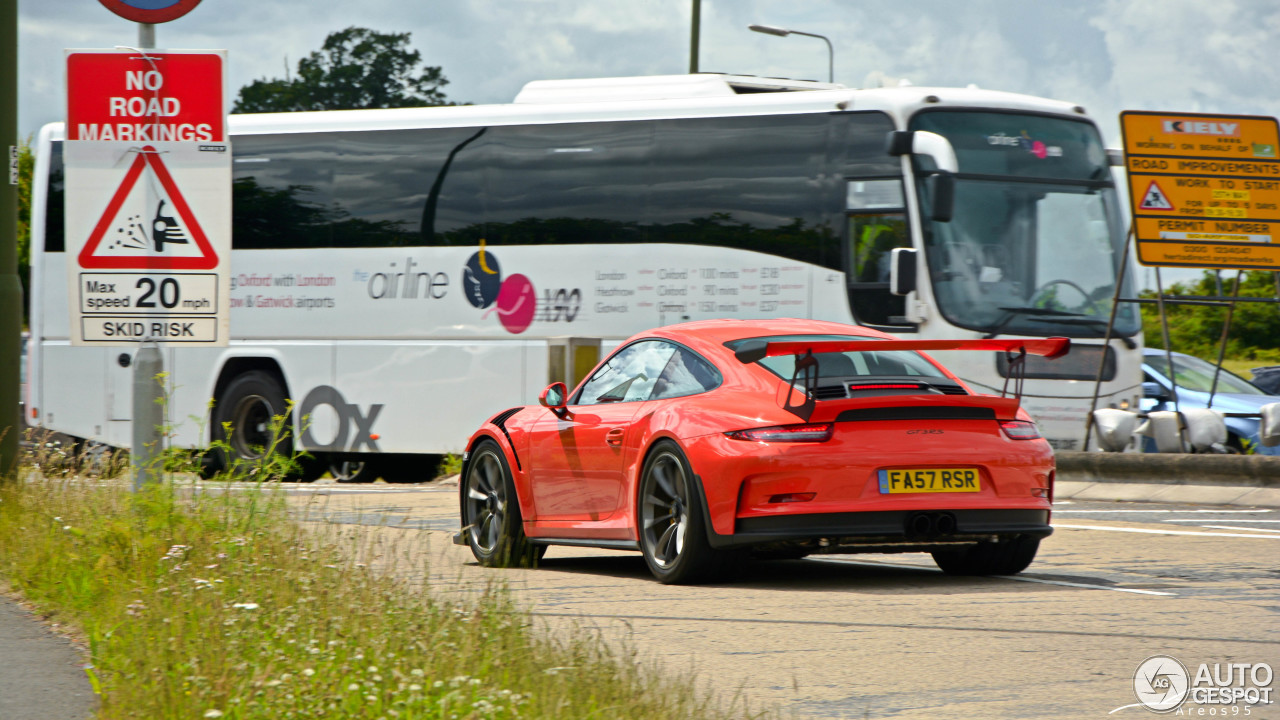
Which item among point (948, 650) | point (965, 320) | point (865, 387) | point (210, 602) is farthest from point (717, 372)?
point (965, 320)

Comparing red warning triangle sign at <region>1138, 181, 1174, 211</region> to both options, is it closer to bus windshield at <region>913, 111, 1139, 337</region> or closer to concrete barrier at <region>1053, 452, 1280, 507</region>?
bus windshield at <region>913, 111, 1139, 337</region>

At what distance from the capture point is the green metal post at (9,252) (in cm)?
1044

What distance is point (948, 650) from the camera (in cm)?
627

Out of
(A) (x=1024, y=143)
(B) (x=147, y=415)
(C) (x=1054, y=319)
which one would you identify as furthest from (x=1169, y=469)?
(B) (x=147, y=415)

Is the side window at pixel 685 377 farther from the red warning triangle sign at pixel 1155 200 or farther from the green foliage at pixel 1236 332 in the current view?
the green foliage at pixel 1236 332

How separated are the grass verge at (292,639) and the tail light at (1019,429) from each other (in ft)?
10.2

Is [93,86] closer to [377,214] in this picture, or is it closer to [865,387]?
[865,387]

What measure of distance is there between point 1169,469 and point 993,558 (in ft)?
21.6

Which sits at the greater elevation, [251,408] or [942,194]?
[942,194]

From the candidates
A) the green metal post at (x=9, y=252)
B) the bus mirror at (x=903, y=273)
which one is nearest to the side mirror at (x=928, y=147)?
the bus mirror at (x=903, y=273)

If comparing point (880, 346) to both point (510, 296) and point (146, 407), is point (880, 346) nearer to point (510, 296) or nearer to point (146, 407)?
point (146, 407)

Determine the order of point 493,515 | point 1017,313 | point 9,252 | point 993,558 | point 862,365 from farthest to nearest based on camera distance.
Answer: point 1017,313 → point 9,252 → point 493,515 → point 993,558 → point 862,365

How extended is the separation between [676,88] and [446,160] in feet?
9.19

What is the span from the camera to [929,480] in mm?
7949
